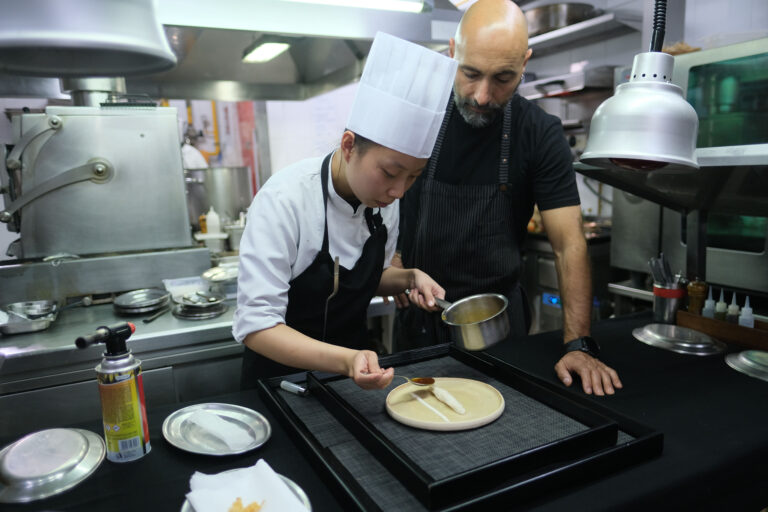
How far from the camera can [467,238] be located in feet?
6.20

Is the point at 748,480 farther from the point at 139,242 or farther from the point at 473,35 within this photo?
the point at 139,242

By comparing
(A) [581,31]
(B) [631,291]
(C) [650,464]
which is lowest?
(B) [631,291]

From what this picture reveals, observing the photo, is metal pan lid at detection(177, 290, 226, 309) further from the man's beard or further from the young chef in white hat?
the man's beard

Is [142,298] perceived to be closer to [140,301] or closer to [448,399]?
[140,301]

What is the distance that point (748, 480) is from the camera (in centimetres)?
98

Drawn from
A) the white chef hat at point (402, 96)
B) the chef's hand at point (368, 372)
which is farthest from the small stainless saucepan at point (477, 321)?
the white chef hat at point (402, 96)

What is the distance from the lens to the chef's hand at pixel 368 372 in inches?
40.0

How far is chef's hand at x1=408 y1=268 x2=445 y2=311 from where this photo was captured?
147 centimetres

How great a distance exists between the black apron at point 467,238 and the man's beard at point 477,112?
0.07m

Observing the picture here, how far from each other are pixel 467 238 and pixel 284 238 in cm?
85

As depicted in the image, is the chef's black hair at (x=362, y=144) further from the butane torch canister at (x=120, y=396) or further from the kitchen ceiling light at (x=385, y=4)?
the kitchen ceiling light at (x=385, y=4)

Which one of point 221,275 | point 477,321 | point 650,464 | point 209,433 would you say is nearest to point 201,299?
point 221,275

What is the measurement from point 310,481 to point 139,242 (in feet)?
5.94

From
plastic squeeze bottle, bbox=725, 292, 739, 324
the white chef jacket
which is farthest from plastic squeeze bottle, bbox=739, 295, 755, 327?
the white chef jacket
